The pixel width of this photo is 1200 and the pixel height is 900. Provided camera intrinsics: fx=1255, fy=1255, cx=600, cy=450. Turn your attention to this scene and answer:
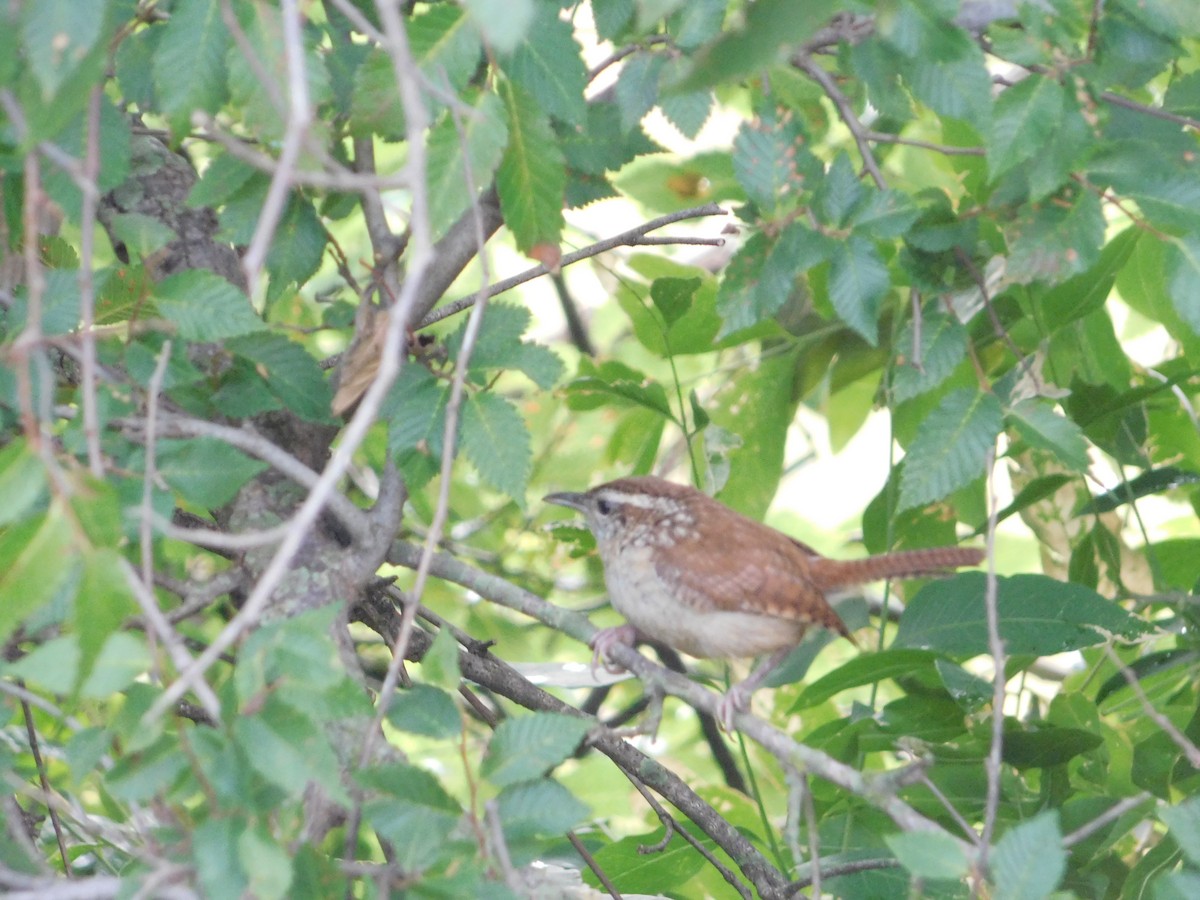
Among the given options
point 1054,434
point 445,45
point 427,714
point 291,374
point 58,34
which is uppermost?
point 58,34

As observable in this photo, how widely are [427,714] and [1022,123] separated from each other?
1376 mm

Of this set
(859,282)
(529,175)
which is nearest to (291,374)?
(529,175)

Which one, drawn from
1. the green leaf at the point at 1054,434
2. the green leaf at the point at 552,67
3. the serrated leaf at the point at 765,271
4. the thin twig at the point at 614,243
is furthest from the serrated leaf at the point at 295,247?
the green leaf at the point at 1054,434

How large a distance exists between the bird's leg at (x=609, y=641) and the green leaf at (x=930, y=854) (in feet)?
3.40

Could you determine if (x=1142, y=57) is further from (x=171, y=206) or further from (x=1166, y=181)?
(x=171, y=206)

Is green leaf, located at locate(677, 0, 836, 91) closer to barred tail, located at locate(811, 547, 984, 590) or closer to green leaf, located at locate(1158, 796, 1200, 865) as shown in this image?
green leaf, located at locate(1158, 796, 1200, 865)

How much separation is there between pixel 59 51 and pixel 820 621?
2227 mm

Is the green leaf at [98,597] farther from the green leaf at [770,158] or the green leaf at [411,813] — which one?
the green leaf at [770,158]

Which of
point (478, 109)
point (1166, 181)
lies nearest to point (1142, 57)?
point (1166, 181)

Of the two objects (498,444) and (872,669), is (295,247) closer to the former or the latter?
(498,444)

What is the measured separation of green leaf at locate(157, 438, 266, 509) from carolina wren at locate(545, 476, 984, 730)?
1283 millimetres

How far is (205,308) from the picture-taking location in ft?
6.56

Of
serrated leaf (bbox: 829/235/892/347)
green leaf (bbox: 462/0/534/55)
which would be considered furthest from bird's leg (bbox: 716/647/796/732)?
green leaf (bbox: 462/0/534/55)

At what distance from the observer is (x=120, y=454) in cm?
192
